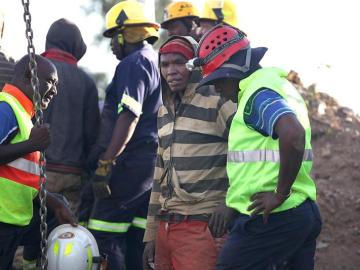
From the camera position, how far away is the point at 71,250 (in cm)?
596

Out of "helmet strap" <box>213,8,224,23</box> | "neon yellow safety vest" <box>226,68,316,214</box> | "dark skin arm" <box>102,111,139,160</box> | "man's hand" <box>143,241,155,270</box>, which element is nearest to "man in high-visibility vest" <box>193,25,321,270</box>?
"neon yellow safety vest" <box>226,68,316,214</box>

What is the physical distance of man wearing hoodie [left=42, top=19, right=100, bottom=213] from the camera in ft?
23.2

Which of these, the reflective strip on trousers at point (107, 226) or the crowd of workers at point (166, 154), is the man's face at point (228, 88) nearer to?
the crowd of workers at point (166, 154)

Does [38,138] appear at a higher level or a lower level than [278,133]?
lower

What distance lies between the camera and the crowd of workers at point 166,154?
478 centimetres

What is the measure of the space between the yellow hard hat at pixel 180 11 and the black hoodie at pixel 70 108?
1.10 meters

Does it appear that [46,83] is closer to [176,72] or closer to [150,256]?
[176,72]

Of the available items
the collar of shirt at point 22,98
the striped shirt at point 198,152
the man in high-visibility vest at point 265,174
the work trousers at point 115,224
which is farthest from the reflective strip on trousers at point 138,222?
the man in high-visibility vest at point 265,174

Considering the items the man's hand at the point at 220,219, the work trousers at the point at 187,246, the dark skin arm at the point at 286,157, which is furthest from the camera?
the work trousers at the point at 187,246

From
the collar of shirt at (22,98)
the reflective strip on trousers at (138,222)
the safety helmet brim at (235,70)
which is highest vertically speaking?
the safety helmet brim at (235,70)

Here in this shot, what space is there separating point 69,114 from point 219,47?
7.76 feet

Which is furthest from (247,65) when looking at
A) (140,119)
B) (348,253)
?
(348,253)

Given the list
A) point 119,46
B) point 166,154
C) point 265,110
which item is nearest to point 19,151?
point 166,154

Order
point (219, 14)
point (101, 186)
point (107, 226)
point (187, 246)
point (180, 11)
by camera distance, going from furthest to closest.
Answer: point (219, 14) < point (180, 11) < point (107, 226) < point (101, 186) < point (187, 246)
